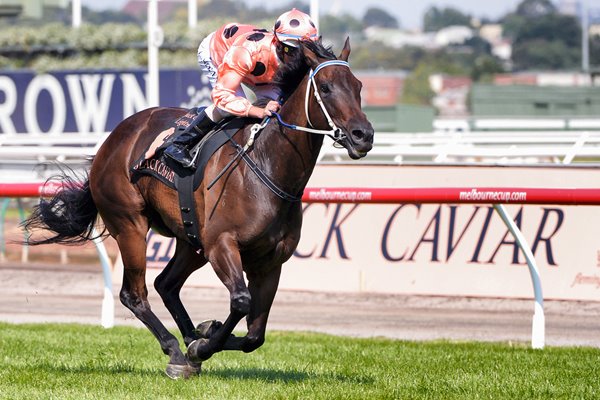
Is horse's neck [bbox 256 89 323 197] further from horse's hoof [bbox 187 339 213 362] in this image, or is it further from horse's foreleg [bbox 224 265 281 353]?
horse's hoof [bbox 187 339 213 362]

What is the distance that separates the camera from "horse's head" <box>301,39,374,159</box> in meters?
5.52

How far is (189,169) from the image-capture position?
6.36 m

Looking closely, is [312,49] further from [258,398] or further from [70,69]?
[70,69]

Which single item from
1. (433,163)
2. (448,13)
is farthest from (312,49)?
(448,13)

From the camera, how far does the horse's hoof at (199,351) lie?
6117mm

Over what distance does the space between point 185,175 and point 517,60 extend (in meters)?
83.6

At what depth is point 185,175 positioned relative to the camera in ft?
20.9

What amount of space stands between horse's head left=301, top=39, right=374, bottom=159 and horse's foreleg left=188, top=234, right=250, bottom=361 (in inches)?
30.5

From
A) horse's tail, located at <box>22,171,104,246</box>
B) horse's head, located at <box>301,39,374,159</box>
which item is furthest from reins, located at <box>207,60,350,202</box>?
horse's tail, located at <box>22,171,104,246</box>

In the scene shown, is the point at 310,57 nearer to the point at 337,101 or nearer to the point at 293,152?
the point at 337,101

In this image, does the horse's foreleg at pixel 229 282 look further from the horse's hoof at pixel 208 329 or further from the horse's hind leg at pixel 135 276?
the horse's hind leg at pixel 135 276

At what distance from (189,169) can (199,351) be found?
3.27ft

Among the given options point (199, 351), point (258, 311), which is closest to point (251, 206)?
point (258, 311)

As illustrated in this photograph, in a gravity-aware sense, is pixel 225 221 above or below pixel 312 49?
below
